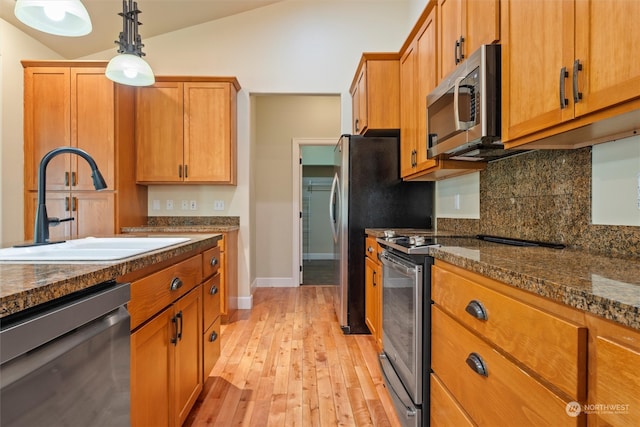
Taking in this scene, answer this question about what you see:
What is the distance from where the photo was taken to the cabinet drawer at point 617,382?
542 millimetres

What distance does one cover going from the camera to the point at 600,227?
1.30 meters

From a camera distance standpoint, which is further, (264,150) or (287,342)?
(264,150)

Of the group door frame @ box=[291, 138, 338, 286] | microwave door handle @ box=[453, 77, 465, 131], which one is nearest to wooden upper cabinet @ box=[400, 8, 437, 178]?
microwave door handle @ box=[453, 77, 465, 131]

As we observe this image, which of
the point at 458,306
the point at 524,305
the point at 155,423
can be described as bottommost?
the point at 155,423

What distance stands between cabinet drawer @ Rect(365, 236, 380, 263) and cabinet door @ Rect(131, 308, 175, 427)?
1549 mm

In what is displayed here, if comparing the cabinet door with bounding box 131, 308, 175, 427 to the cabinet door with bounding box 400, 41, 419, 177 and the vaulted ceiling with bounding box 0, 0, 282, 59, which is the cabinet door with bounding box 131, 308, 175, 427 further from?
the vaulted ceiling with bounding box 0, 0, 282, 59

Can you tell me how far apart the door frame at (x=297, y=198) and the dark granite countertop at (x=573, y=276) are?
3553 mm

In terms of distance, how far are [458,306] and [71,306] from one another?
1.13 metres

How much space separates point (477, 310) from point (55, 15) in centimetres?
217

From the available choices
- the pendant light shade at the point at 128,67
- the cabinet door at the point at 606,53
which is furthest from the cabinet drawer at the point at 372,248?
the pendant light shade at the point at 128,67

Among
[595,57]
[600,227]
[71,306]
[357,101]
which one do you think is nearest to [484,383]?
[600,227]

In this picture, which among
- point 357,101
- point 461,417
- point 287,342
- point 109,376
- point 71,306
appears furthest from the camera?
point 357,101

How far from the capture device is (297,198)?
4746 mm

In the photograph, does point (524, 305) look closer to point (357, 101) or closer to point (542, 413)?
point (542, 413)
